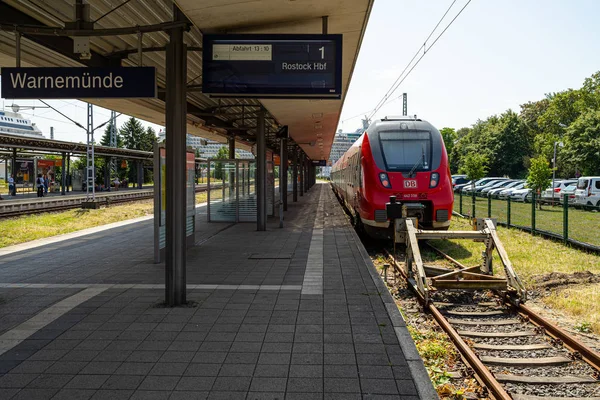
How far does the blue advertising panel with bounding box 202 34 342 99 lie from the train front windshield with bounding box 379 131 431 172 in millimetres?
5546

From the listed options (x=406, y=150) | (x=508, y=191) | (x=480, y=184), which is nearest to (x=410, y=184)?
(x=406, y=150)

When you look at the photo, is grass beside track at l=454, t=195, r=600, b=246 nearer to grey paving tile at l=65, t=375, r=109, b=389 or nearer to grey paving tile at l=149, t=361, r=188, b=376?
grey paving tile at l=149, t=361, r=188, b=376

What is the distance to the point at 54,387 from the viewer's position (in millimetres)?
3934

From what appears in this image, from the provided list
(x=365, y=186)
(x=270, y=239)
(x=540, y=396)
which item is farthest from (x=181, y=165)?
(x=270, y=239)

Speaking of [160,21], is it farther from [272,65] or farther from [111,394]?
[111,394]

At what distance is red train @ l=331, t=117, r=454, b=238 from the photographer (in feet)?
36.8

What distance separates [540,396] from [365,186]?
778 cm

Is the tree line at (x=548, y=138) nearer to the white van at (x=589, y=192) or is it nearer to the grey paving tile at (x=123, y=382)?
the white van at (x=589, y=192)

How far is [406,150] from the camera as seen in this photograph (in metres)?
11.6

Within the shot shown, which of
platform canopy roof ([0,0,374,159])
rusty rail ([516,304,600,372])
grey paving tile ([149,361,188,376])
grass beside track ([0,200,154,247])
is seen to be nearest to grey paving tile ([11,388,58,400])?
grey paving tile ([149,361,188,376])

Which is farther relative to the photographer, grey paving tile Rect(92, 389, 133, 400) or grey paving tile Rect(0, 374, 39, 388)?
grey paving tile Rect(0, 374, 39, 388)

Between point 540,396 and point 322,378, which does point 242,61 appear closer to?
point 322,378

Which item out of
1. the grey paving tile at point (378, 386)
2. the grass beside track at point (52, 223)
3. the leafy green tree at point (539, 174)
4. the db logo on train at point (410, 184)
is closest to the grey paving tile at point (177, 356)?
the grey paving tile at point (378, 386)

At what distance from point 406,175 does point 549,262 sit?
3444 millimetres
